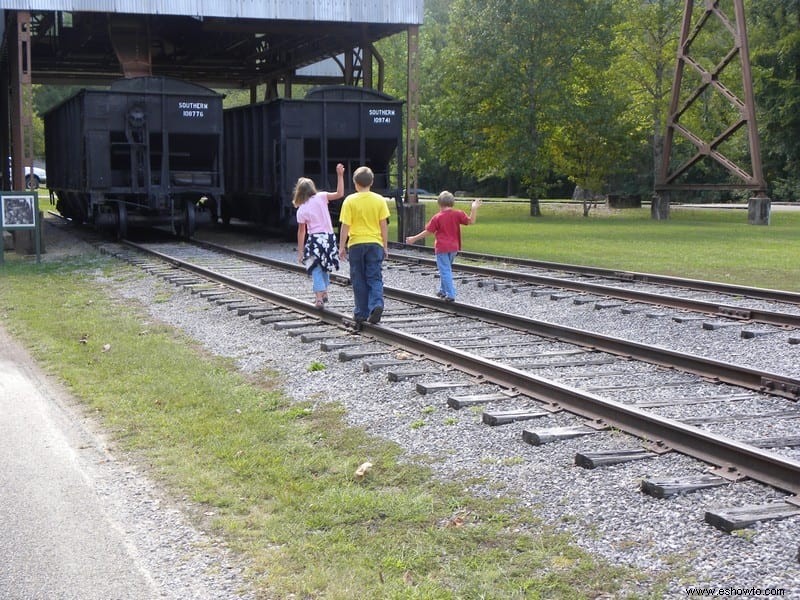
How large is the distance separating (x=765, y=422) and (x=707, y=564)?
8.40ft

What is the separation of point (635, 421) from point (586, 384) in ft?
5.14

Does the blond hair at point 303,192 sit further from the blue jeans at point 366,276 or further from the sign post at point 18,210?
the sign post at point 18,210

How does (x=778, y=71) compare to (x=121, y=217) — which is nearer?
(x=121, y=217)

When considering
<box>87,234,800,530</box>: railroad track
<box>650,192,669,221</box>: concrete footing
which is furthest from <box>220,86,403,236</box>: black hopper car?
<box>650,192,669,221</box>: concrete footing

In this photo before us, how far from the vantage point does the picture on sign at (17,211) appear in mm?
17891

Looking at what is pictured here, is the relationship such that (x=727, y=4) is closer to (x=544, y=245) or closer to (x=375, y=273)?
(x=544, y=245)

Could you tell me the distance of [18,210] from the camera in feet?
59.2

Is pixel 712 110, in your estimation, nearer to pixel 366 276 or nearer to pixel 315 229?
pixel 315 229

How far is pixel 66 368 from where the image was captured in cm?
904

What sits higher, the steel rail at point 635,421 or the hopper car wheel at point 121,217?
the hopper car wheel at point 121,217

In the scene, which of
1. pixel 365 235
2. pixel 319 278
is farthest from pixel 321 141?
pixel 365 235

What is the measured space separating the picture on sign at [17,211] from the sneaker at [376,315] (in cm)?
1011

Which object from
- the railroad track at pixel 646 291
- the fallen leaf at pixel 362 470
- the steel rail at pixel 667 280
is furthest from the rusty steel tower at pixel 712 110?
the fallen leaf at pixel 362 470

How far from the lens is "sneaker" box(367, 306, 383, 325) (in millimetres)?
10266
